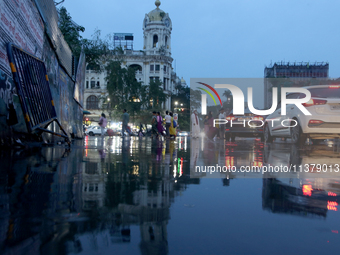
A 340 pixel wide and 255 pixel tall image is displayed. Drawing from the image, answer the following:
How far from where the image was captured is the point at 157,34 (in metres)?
81.2

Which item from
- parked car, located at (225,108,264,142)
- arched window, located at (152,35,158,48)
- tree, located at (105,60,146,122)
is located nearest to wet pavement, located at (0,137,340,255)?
parked car, located at (225,108,264,142)

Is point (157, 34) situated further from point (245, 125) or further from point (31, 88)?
point (31, 88)

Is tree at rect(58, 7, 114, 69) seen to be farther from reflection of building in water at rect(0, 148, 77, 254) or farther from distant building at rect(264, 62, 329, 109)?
distant building at rect(264, 62, 329, 109)

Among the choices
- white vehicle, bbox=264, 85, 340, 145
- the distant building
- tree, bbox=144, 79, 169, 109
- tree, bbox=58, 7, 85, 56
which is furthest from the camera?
the distant building

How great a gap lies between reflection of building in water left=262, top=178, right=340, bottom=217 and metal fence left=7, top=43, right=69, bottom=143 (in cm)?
478

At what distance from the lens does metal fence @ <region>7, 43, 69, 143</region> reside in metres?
6.68

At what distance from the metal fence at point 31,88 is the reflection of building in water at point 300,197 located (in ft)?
15.7

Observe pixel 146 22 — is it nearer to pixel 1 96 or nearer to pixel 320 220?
pixel 1 96

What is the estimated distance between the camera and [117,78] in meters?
44.2

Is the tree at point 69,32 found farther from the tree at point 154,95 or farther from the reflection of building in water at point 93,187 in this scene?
the tree at point 154,95

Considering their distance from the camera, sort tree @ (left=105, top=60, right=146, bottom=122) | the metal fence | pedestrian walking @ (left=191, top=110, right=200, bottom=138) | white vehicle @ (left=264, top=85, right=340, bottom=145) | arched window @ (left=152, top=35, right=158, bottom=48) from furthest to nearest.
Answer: arched window @ (left=152, top=35, right=158, bottom=48)
tree @ (left=105, top=60, right=146, bottom=122)
pedestrian walking @ (left=191, top=110, right=200, bottom=138)
white vehicle @ (left=264, top=85, right=340, bottom=145)
the metal fence

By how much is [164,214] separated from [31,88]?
19.5ft

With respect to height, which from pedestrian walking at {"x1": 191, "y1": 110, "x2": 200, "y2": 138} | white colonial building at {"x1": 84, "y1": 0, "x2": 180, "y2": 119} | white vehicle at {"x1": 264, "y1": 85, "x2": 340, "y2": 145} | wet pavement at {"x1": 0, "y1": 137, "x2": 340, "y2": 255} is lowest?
wet pavement at {"x1": 0, "y1": 137, "x2": 340, "y2": 255}

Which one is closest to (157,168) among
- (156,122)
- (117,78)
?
(156,122)
